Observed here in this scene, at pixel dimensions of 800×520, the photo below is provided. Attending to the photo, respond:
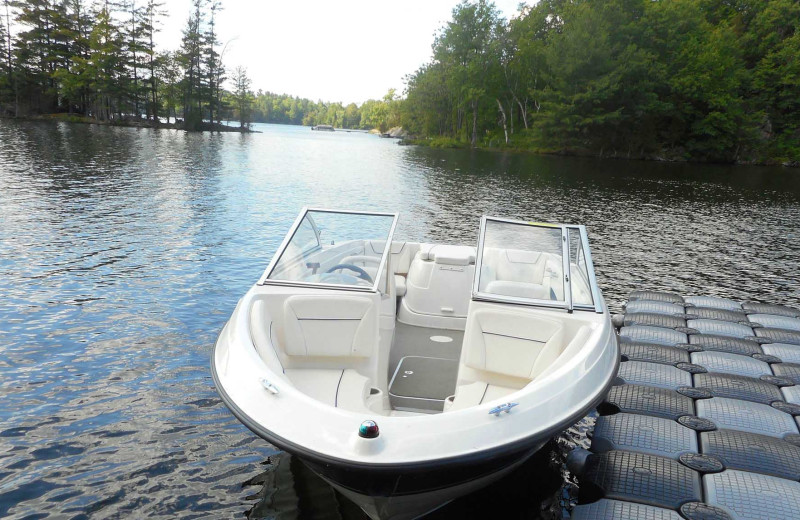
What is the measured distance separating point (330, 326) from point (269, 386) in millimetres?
1431

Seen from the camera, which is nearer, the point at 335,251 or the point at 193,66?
the point at 335,251

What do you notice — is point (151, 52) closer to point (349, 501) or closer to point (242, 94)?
point (242, 94)

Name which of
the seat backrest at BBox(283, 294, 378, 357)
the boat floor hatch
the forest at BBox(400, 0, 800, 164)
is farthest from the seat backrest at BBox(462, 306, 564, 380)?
the forest at BBox(400, 0, 800, 164)

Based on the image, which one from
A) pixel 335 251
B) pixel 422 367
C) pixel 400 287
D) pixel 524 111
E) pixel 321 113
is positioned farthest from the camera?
pixel 321 113

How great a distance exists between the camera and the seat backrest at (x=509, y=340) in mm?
5016

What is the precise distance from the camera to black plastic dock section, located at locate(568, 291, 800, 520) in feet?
12.6

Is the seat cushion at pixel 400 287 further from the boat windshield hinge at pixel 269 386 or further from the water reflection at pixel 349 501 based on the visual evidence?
the boat windshield hinge at pixel 269 386

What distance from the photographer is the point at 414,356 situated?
6535 mm

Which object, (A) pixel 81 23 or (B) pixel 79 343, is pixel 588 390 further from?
(A) pixel 81 23

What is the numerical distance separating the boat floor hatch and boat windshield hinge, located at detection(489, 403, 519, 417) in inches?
70.7

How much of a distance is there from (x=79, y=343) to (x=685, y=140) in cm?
5967

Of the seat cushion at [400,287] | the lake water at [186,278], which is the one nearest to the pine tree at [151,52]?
the lake water at [186,278]

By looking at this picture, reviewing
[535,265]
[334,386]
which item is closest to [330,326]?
[334,386]

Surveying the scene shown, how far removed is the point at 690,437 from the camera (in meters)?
4.68
